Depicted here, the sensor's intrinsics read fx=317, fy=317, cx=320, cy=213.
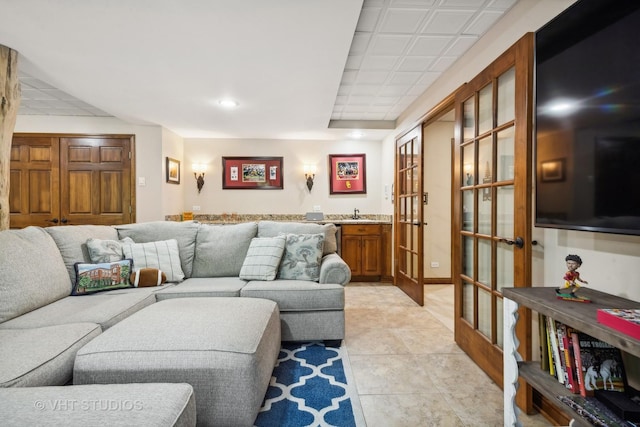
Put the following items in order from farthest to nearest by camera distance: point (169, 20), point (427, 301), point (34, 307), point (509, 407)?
1. point (427, 301)
2. point (169, 20)
3. point (34, 307)
4. point (509, 407)

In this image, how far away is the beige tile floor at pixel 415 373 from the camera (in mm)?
1645

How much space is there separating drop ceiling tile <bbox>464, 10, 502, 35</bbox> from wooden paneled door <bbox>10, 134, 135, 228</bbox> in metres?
4.42

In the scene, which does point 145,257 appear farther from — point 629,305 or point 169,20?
point 629,305

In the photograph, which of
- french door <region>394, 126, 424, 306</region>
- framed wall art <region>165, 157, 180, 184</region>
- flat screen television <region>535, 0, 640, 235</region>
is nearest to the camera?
flat screen television <region>535, 0, 640, 235</region>

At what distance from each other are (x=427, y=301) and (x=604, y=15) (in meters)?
3.17

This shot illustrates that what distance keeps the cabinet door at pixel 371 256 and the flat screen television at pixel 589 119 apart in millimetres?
3241

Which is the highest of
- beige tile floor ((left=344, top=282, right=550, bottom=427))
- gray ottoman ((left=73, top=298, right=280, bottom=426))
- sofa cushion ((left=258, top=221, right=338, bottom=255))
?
sofa cushion ((left=258, top=221, right=338, bottom=255))

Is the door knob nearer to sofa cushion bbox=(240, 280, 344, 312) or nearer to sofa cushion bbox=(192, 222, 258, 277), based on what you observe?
sofa cushion bbox=(240, 280, 344, 312)

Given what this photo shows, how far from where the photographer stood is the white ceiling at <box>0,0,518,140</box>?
1952 mm

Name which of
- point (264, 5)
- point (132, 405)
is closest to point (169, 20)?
point (264, 5)

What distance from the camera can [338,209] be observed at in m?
5.37

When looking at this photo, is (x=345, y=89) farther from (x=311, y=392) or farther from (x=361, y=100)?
(x=311, y=392)

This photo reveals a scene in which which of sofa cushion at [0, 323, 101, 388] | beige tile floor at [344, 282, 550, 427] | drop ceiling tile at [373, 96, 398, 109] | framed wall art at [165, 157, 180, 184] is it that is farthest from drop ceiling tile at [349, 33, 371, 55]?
framed wall art at [165, 157, 180, 184]

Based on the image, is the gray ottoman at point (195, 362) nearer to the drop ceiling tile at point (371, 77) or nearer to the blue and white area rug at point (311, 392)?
the blue and white area rug at point (311, 392)
